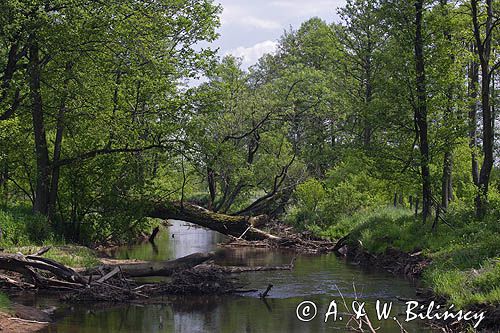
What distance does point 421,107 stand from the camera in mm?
22125

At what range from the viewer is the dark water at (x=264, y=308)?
1225 centimetres

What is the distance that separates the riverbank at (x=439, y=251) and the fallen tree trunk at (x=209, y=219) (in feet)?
13.7

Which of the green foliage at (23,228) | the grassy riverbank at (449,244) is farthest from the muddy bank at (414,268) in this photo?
the green foliage at (23,228)

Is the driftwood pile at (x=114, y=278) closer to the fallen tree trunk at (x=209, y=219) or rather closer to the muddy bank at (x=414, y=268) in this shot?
the muddy bank at (x=414, y=268)

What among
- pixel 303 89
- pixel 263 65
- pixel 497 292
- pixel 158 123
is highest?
pixel 263 65

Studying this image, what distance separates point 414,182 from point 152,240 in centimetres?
1429

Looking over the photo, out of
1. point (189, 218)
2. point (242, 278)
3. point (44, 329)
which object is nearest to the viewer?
point (44, 329)

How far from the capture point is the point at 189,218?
25.5 metres

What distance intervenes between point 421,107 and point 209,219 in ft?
32.1

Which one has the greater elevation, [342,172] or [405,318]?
[342,172]

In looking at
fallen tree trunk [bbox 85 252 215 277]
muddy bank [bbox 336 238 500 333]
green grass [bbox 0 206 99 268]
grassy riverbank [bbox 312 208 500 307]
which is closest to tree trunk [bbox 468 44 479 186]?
grassy riverbank [bbox 312 208 500 307]

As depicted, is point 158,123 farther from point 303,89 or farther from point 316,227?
point 303,89

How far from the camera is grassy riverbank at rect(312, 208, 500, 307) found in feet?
39.8

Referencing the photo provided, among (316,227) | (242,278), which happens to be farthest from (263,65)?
(242,278)
